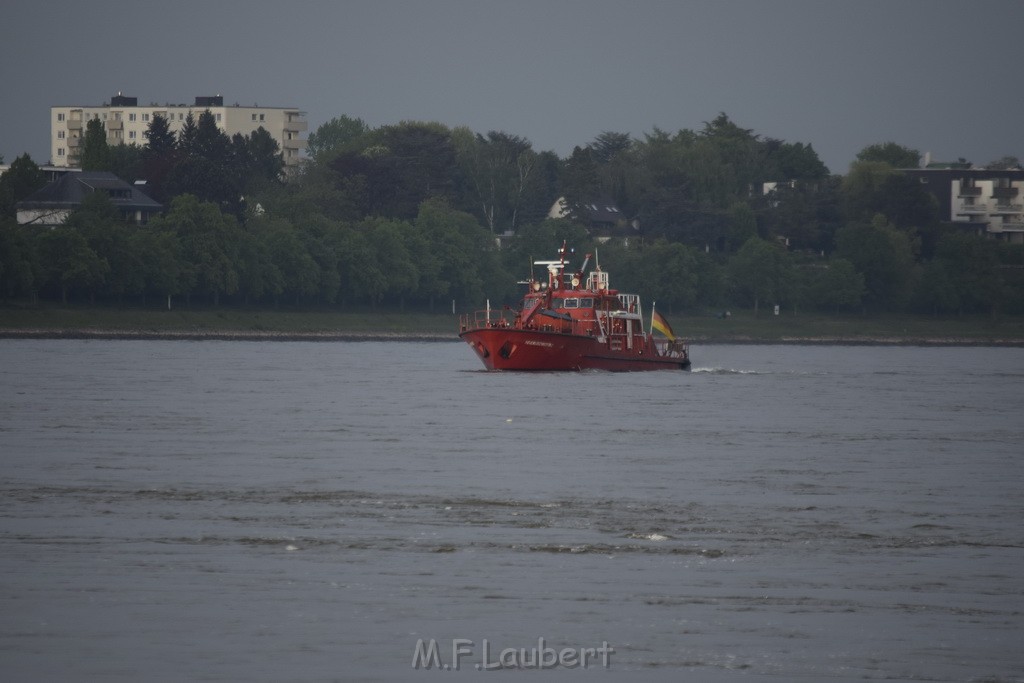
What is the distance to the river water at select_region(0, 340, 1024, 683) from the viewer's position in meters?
20.3

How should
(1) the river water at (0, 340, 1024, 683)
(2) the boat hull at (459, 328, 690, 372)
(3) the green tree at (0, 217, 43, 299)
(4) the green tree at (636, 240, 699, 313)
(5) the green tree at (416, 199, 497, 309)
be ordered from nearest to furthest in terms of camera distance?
(1) the river water at (0, 340, 1024, 683)
(2) the boat hull at (459, 328, 690, 372)
(3) the green tree at (0, 217, 43, 299)
(5) the green tree at (416, 199, 497, 309)
(4) the green tree at (636, 240, 699, 313)

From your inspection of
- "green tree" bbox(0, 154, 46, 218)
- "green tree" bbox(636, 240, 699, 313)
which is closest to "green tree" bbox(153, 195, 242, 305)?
"green tree" bbox(0, 154, 46, 218)

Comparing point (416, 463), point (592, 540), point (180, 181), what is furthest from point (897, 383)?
point (180, 181)

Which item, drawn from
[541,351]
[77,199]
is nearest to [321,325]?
[77,199]

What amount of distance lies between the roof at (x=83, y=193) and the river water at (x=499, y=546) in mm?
119543

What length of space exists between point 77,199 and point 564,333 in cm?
10210

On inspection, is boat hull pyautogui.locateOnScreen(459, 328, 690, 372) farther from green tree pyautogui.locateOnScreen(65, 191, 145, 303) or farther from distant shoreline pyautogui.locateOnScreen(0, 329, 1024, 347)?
green tree pyautogui.locateOnScreen(65, 191, 145, 303)

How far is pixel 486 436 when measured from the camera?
51438 mm

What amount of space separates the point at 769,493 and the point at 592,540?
8.93 meters

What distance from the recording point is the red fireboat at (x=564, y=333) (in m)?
89.4

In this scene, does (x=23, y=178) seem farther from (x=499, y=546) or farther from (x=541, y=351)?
(x=499, y=546)

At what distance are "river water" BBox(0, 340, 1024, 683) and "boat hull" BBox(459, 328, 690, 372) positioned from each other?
1103 inches

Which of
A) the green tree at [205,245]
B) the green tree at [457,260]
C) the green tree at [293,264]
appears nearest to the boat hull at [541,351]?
the green tree at [205,245]

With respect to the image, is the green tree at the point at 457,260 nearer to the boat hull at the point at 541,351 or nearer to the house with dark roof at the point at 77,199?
the house with dark roof at the point at 77,199
